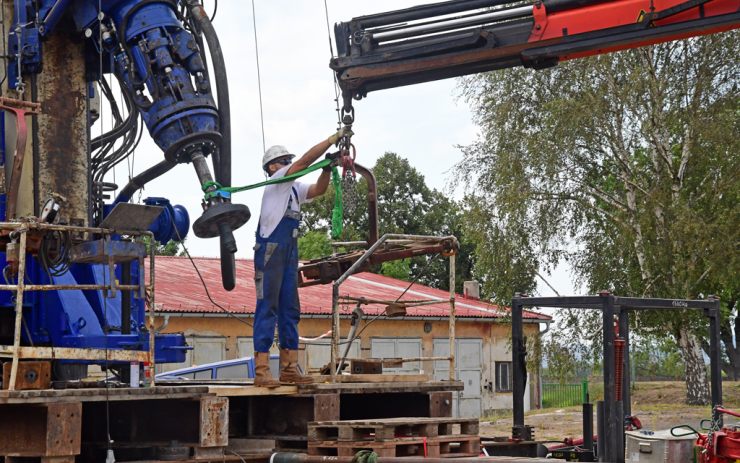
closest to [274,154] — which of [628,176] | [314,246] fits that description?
[628,176]

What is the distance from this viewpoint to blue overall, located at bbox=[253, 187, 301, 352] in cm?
972

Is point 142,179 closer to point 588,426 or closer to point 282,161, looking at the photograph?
point 282,161

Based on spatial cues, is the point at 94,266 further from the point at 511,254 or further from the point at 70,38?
the point at 511,254

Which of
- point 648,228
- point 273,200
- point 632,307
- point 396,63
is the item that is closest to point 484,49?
point 396,63

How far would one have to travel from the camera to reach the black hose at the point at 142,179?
39.5 ft

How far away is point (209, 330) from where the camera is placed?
3064 centimetres

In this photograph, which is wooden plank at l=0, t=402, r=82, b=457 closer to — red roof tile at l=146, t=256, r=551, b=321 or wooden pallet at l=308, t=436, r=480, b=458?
wooden pallet at l=308, t=436, r=480, b=458

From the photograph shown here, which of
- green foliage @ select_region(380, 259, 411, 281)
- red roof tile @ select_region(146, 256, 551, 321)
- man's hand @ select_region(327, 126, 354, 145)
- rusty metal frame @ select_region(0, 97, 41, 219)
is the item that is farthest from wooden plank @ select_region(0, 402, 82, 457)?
green foliage @ select_region(380, 259, 411, 281)

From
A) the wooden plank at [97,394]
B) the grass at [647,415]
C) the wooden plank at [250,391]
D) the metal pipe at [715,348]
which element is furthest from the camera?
the grass at [647,415]

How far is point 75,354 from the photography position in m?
8.42

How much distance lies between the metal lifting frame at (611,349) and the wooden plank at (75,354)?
14.9 ft

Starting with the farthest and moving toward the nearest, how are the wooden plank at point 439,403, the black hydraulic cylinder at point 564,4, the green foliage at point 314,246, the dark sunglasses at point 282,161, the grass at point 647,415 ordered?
the green foliage at point 314,246
the grass at point 647,415
the wooden plank at point 439,403
the black hydraulic cylinder at point 564,4
the dark sunglasses at point 282,161

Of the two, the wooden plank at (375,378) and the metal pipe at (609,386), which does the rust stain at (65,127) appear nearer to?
the wooden plank at (375,378)

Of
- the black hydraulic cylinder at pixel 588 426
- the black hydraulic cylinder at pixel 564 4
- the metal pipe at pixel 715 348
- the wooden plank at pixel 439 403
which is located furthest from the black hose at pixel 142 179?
the metal pipe at pixel 715 348
